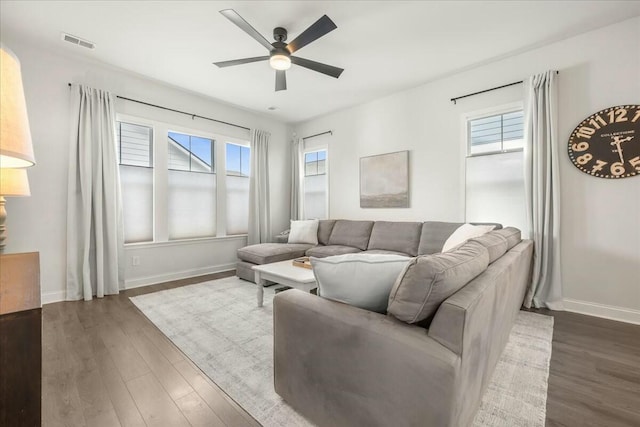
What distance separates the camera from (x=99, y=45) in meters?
3.04

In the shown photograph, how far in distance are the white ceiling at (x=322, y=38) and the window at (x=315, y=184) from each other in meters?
1.79

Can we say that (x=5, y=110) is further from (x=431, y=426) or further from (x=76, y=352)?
(x=76, y=352)

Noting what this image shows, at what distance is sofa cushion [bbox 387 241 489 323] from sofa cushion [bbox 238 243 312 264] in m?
2.81

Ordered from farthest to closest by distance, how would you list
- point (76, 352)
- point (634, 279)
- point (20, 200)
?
point (20, 200)
point (634, 279)
point (76, 352)

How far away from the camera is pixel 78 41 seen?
9.69 ft

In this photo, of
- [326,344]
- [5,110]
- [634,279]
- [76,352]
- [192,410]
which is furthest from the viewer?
[634,279]

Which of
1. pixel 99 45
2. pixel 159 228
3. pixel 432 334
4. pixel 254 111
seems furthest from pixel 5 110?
pixel 254 111

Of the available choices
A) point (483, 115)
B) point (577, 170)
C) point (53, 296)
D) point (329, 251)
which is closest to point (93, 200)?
point (53, 296)

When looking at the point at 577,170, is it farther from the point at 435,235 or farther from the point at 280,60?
the point at 280,60

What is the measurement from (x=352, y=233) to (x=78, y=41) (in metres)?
4.06

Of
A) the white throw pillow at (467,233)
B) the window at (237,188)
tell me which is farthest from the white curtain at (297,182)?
the white throw pillow at (467,233)

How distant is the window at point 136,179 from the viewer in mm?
3803

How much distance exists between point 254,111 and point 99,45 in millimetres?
2428

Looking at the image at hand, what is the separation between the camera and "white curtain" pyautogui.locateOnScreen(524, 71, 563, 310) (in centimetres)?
295
